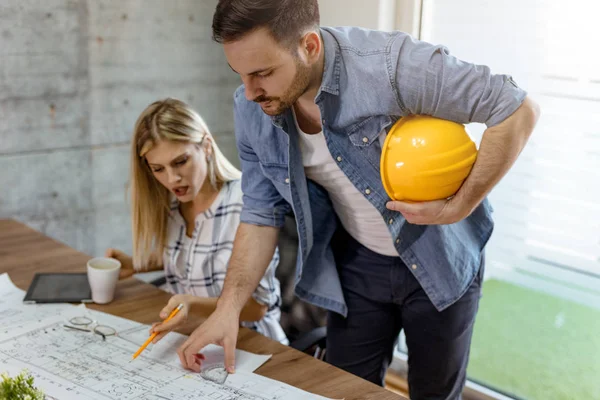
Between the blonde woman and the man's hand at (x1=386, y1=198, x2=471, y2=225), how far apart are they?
613mm

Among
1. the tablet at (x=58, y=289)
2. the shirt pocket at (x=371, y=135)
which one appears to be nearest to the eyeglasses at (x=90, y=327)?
the tablet at (x=58, y=289)

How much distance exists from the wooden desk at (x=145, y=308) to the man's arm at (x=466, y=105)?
15.0 inches

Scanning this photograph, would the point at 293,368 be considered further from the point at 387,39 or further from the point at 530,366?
the point at 530,366

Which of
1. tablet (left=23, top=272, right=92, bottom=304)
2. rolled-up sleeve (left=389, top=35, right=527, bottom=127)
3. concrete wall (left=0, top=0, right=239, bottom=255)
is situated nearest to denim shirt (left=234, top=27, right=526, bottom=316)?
rolled-up sleeve (left=389, top=35, right=527, bottom=127)

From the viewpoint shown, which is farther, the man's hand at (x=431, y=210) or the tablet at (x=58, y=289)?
the tablet at (x=58, y=289)

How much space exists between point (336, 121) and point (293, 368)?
1.86ft

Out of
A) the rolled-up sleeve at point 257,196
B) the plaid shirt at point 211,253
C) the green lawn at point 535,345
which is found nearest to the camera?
the rolled-up sleeve at point 257,196

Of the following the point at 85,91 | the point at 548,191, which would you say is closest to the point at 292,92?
the point at 548,191

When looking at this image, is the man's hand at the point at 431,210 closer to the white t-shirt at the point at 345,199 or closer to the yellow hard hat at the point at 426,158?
the yellow hard hat at the point at 426,158

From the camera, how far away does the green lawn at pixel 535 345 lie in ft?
8.93

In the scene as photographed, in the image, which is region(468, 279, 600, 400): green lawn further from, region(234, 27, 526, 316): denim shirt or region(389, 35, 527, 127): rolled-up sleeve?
region(389, 35, 527, 127): rolled-up sleeve

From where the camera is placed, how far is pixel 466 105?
1.45 metres

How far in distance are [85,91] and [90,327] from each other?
151cm

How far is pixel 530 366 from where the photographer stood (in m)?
2.99
